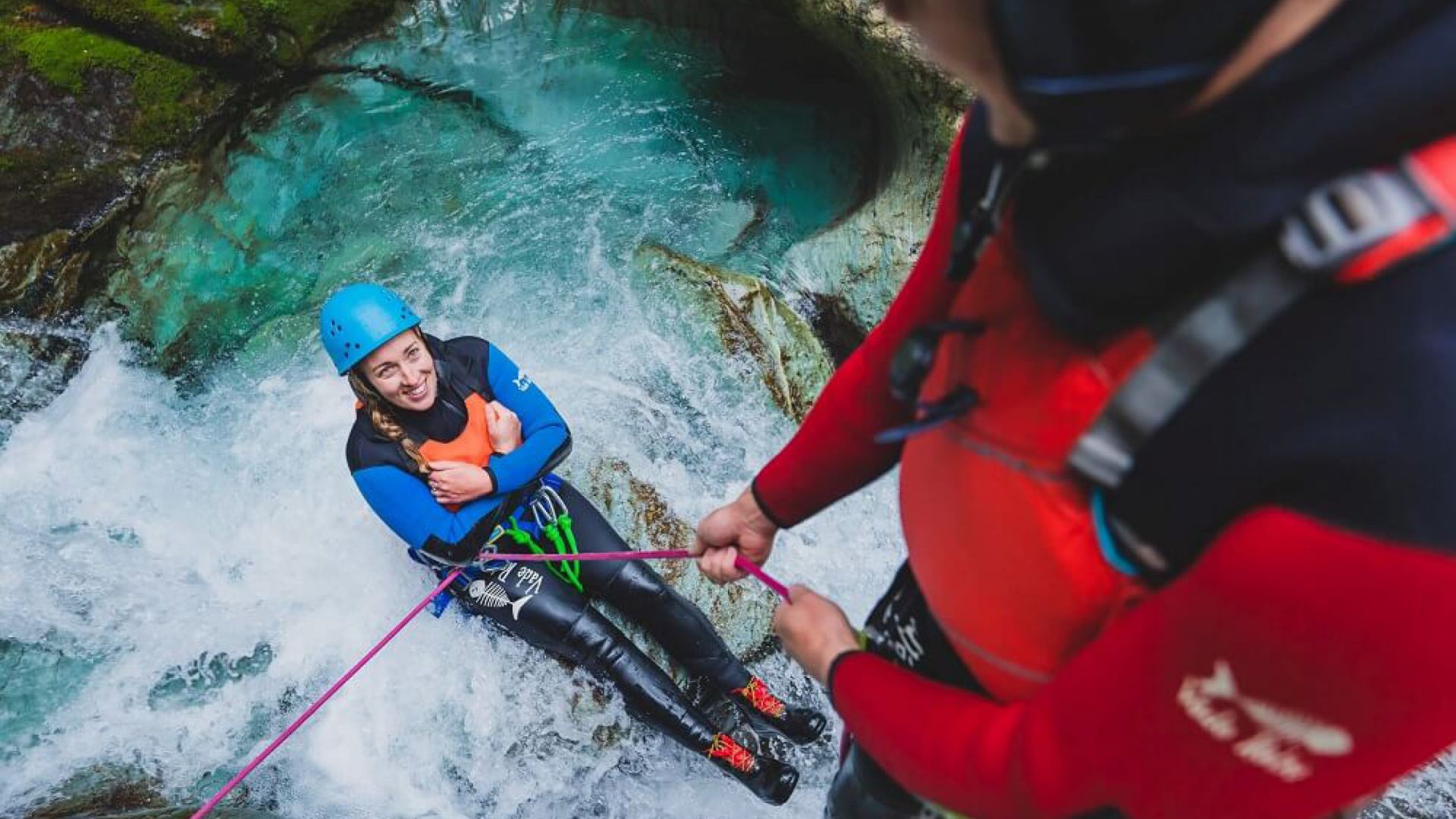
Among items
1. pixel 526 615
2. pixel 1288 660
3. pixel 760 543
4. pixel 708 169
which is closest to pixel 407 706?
pixel 526 615

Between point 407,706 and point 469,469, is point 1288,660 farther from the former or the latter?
point 407,706

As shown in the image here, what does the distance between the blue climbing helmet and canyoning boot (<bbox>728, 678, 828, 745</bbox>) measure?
1792 millimetres

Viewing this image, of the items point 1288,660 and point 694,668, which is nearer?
point 1288,660

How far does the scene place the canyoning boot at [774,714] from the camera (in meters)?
3.22

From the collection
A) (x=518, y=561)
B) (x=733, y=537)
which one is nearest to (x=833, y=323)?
(x=518, y=561)

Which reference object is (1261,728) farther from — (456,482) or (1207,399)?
(456,482)

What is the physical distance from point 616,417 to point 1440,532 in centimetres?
364

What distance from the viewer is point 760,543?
1.74m

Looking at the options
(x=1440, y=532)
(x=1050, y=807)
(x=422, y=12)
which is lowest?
(x=422, y=12)

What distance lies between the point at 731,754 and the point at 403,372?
68.8 inches

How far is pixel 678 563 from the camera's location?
3582mm

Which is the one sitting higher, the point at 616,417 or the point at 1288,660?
the point at 1288,660

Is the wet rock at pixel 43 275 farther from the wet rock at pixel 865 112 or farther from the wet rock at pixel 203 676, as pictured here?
the wet rock at pixel 865 112

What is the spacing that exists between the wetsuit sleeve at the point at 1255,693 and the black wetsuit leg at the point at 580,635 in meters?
2.22
